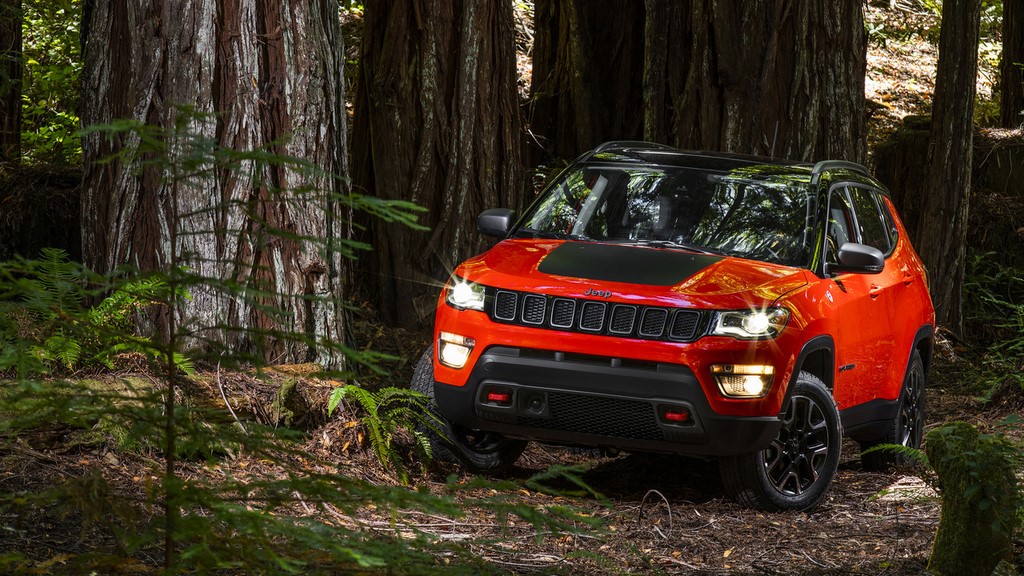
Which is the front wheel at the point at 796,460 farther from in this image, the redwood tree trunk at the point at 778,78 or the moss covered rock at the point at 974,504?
the redwood tree trunk at the point at 778,78

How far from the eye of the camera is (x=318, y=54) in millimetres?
7438

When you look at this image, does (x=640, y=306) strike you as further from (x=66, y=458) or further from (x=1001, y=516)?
(x=66, y=458)

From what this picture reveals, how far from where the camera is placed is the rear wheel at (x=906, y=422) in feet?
25.9

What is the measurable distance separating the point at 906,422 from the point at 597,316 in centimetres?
321

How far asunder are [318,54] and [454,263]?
3.30 metres

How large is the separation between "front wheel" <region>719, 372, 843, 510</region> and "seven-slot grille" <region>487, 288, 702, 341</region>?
2.53 ft

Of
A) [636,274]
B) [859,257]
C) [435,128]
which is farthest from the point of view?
[435,128]

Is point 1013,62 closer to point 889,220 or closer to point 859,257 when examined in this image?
point 889,220

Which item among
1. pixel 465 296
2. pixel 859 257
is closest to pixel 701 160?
pixel 859 257

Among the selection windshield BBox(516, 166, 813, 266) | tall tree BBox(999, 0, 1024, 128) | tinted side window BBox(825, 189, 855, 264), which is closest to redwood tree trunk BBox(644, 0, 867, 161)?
tinted side window BBox(825, 189, 855, 264)

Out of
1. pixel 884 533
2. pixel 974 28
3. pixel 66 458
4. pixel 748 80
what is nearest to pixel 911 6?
pixel 974 28

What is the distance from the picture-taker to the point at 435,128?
33.8 ft

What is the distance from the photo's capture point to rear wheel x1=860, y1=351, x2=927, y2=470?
7.91 metres

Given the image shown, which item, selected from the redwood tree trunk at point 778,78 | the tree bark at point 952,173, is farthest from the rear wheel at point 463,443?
the tree bark at point 952,173
